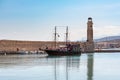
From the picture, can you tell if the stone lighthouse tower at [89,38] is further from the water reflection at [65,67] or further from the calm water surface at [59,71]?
the calm water surface at [59,71]

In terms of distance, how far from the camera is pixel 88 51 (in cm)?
9962

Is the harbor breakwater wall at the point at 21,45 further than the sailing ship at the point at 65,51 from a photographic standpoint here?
Yes

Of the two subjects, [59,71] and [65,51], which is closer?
[59,71]

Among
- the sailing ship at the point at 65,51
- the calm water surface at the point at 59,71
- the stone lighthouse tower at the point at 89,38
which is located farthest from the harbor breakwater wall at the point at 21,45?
the calm water surface at the point at 59,71

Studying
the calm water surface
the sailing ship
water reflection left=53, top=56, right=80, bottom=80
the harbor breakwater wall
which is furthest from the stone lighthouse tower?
the calm water surface

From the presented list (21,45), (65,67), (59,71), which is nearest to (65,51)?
(21,45)

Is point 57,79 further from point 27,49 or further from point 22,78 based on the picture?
point 27,49

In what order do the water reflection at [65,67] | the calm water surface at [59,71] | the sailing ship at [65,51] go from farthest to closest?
the sailing ship at [65,51], the water reflection at [65,67], the calm water surface at [59,71]

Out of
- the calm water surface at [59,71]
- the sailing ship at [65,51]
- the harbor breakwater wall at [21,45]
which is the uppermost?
the harbor breakwater wall at [21,45]

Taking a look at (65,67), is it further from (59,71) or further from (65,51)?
(65,51)

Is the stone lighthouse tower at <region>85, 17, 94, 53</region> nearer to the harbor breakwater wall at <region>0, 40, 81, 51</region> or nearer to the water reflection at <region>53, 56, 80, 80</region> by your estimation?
the harbor breakwater wall at <region>0, 40, 81, 51</region>

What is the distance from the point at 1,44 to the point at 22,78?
77.8 m

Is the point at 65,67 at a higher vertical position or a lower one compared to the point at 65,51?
lower

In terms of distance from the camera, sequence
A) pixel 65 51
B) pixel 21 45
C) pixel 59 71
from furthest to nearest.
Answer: pixel 21 45
pixel 65 51
pixel 59 71
